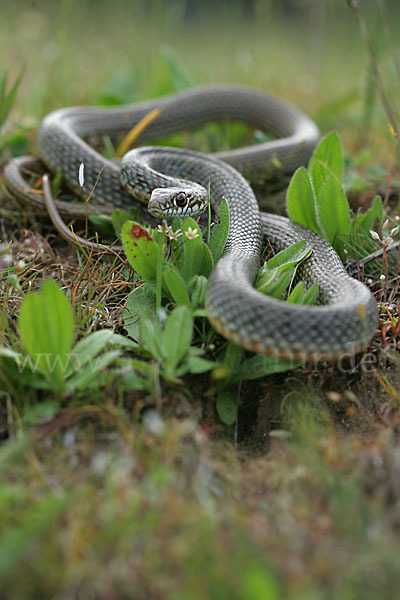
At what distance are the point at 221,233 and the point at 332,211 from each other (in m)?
0.77

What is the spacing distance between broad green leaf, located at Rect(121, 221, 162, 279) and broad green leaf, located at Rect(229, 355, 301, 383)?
0.73 m

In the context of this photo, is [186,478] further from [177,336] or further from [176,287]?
[176,287]

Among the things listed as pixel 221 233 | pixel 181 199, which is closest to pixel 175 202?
pixel 181 199

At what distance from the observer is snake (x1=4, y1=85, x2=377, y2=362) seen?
8.93ft

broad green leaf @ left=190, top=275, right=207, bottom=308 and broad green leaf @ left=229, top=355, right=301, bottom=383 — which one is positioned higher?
broad green leaf @ left=190, top=275, right=207, bottom=308

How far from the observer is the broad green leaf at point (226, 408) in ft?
9.34

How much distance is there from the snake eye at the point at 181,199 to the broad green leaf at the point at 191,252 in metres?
0.41

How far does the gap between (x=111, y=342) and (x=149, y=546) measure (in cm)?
112

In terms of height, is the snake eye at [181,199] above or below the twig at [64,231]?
above

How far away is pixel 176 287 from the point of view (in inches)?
117

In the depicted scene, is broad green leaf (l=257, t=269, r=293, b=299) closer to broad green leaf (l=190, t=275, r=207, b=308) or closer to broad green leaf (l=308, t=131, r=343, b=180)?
broad green leaf (l=190, t=275, r=207, b=308)

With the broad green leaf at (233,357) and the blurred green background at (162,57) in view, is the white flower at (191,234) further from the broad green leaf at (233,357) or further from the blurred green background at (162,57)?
the blurred green background at (162,57)

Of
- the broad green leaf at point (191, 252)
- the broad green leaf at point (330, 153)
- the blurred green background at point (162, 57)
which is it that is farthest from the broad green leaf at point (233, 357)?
the blurred green background at point (162, 57)

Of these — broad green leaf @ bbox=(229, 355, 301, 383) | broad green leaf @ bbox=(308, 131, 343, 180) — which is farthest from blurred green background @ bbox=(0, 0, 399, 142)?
broad green leaf @ bbox=(229, 355, 301, 383)
